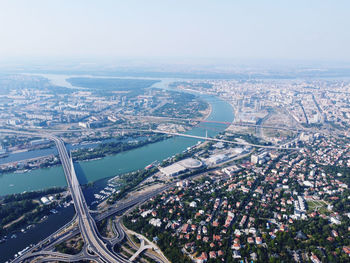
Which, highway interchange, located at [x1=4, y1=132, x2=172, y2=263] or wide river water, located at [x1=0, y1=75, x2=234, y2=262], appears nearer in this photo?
highway interchange, located at [x1=4, y1=132, x2=172, y2=263]

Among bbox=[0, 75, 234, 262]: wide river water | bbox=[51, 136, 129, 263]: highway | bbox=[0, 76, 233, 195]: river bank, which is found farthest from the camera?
bbox=[0, 76, 233, 195]: river bank

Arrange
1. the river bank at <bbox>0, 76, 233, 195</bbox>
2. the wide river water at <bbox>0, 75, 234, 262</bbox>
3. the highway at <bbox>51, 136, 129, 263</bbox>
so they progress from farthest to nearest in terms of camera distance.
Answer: the river bank at <bbox>0, 76, 233, 195</bbox>
the wide river water at <bbox>0, 75, 234, 262</bbox>
the highway at <bbox>51, 136, 129, 263</bbox>

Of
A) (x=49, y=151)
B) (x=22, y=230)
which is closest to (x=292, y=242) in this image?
(x=22, y=230)

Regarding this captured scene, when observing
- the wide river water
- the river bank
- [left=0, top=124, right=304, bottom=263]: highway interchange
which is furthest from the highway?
the river bank

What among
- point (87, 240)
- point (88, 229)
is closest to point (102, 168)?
point (88, 229)

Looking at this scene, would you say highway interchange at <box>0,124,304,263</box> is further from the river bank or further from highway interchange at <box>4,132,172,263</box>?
the river bank

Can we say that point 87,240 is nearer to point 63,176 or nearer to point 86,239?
point 86,239

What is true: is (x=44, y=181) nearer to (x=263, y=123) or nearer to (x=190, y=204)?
(x=190, y=204)

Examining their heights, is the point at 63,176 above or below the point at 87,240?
below
